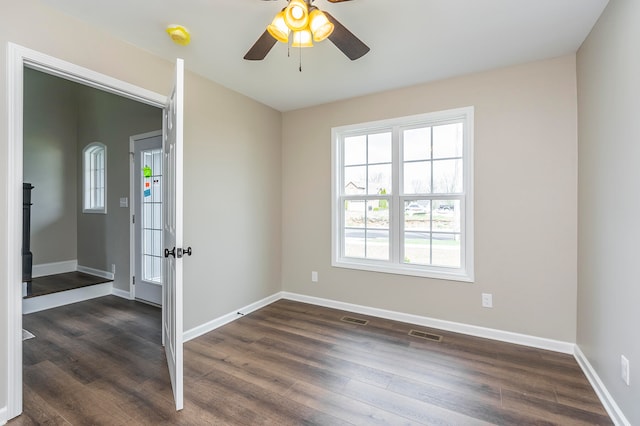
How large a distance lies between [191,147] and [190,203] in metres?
0.54

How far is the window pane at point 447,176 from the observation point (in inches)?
119

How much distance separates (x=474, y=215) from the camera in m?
2.89

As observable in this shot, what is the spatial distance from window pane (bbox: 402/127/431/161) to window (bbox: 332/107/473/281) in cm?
1

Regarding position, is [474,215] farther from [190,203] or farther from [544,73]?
[190,203]

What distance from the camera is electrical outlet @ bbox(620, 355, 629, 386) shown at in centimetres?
161

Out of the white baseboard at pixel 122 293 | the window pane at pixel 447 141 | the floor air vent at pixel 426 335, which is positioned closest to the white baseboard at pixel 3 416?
the white baseboard at pixel 122 293

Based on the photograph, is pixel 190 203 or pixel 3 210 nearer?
pixel 3 210

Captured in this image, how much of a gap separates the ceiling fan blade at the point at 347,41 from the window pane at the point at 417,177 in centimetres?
161

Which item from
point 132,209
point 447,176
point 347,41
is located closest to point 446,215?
point 447,176

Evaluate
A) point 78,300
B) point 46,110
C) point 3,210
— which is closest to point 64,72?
point 3,210

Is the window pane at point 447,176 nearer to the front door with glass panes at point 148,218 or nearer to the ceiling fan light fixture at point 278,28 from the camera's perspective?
the ceiling fan light fixture at point 278,28

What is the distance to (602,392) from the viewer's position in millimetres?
1902

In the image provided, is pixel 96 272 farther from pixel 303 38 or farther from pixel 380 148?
pixel 303 38

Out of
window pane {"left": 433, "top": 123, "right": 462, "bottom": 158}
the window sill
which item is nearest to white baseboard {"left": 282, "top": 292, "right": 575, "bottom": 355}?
the window sill
